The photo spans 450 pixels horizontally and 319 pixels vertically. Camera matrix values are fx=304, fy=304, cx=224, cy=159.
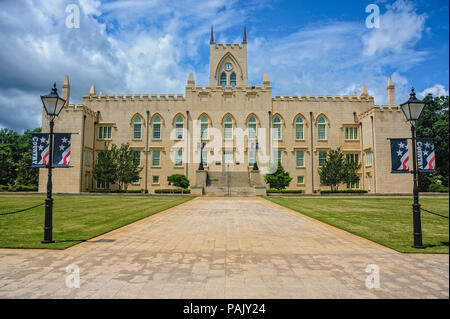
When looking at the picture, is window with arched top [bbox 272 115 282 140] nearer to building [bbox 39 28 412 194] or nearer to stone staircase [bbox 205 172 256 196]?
building [bbox 39 28 412 194]

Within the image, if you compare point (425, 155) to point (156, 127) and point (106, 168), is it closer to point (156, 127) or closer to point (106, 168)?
point (106, 168)

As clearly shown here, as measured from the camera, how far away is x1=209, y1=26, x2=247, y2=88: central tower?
51.8 m

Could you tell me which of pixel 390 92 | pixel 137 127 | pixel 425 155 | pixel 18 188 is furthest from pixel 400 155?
pixel 18 188

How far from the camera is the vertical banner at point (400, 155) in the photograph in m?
9.27

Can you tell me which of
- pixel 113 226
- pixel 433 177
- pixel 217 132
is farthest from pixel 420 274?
pixel 433 177

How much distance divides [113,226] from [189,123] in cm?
2839

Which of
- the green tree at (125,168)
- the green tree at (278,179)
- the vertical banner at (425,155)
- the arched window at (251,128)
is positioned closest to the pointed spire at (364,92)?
the arched window at (251,128)

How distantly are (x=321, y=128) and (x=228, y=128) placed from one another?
12021 millimetres

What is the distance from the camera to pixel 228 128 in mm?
39062

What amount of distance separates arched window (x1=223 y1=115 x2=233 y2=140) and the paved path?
96.1ft

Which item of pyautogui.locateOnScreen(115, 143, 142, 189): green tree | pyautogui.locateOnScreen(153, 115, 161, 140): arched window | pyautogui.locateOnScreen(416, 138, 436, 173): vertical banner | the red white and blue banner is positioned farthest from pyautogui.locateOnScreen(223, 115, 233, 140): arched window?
pyautogui.locateOnScreen(416, 138, 436, 173): vertical banner

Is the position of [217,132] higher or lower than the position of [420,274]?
higher

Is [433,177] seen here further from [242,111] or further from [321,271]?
[321,271]

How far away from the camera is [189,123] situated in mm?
38875
